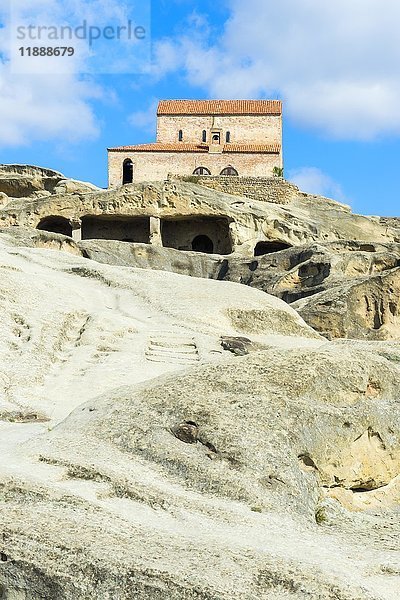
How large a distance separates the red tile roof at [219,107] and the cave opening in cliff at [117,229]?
20.6 meters

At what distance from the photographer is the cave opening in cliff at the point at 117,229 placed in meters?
32.2

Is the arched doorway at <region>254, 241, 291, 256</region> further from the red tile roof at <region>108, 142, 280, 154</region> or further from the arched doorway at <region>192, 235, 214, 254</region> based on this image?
the red tile roof at <region>108, 142, 280, 154</region>

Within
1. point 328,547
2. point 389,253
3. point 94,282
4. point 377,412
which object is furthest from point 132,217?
point 328,547

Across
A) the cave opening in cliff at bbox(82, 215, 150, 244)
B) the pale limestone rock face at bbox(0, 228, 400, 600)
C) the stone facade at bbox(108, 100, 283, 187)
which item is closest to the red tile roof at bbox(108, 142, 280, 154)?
the stone facade at bbox(108, 100, 283, 187)

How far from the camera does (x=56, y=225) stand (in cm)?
3203

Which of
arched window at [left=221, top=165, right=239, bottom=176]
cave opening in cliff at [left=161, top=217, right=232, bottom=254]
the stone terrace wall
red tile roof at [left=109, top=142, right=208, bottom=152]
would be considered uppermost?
red tile roof at [left=109, top=142, right=208, bottom=152]

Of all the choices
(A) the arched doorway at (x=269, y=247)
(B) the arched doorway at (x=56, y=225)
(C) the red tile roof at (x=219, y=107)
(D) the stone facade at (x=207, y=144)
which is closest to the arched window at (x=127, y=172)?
(D) the stone facade at (x=207, y=144)

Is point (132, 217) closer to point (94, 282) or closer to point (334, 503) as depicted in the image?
point (94, 282)

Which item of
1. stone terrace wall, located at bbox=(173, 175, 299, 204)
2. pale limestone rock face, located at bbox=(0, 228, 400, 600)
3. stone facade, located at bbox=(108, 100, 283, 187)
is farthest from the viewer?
stone facade, located at bbox=(108, 100, 283, 187)

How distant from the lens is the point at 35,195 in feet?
113

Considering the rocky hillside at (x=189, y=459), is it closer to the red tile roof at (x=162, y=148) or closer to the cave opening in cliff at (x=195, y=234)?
the cave opening in cliff at (x=195, y=234)

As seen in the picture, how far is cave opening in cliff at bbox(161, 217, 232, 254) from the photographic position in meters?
32.2

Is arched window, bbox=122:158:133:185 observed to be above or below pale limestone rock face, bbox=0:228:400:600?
above

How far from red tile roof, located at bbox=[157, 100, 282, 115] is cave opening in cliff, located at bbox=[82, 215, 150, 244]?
20.6 m
